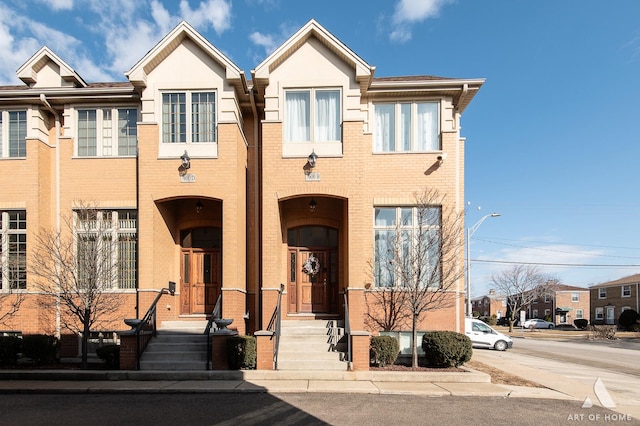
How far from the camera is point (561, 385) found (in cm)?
1014

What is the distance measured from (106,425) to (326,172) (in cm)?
811

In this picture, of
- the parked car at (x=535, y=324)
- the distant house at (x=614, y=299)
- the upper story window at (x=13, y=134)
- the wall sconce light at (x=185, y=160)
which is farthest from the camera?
the parked car at (x=535, y=324)

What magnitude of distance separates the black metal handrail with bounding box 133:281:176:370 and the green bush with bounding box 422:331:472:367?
7.43m

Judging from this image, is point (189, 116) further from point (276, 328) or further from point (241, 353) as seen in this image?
point (241, 353)

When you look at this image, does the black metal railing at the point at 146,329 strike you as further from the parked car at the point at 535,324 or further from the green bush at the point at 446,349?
the parked car at the point at 535,324

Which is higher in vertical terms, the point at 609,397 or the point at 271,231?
the point at 271,231

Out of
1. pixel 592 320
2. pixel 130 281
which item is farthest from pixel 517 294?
pixel 130 281

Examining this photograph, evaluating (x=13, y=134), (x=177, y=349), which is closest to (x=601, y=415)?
(x=177, y=349)

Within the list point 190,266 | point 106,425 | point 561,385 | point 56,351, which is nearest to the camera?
point 106,425

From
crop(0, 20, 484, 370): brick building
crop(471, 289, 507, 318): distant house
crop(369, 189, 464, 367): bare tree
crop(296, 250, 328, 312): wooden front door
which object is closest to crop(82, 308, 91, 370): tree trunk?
crop(0, 20, 484, 370): brick building

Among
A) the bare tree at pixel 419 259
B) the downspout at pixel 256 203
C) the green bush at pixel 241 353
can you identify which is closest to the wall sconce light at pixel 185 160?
the downspout at pixel 256 203

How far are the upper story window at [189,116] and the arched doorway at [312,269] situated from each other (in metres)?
4.16

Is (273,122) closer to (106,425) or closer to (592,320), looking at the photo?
(106,425)

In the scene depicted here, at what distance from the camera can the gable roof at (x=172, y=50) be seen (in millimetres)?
12273
